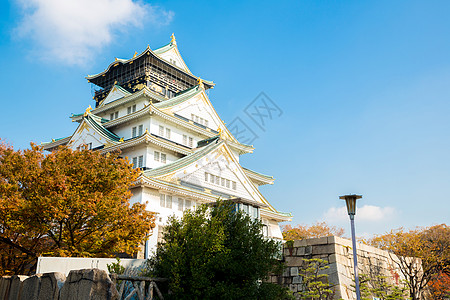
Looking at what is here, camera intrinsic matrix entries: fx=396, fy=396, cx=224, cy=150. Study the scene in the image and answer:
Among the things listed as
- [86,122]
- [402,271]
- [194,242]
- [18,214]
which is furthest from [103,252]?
[86,122]

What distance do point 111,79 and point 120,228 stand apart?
88.8ft

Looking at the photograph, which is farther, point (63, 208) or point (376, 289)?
point (376, 289)

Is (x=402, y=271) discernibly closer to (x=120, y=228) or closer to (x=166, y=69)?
(x=120, y=228)

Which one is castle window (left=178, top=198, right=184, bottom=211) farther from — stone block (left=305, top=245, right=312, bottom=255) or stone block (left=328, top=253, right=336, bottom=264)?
stone block (left=328, top=253, right=336, bottom=264)

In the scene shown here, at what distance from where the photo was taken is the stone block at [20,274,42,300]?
812 centimetres

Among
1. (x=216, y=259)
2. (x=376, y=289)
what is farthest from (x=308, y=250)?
(x=216, y=259)

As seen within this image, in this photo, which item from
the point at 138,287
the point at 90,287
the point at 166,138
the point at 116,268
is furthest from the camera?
the point at 166,138

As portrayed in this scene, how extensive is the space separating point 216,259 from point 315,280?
7.15 m

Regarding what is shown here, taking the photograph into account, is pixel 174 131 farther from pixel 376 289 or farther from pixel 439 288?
pixel 439 288

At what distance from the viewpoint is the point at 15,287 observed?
349 inches

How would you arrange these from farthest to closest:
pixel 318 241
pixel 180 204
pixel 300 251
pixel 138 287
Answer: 1. pixel 180 204
2. pixel 300 251
3. pixel 318 241
4. pixel 138 287

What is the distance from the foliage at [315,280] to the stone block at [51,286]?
35.0ft

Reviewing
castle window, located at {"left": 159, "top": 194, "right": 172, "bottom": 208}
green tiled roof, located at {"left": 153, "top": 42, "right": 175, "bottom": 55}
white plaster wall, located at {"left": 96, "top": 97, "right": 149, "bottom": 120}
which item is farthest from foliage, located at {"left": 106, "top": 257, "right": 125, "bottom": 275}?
green tiled roof, located at {"left": 153, "top": 42, "right": 175, "bottom": 55}

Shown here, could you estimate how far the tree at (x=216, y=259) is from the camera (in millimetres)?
11453
